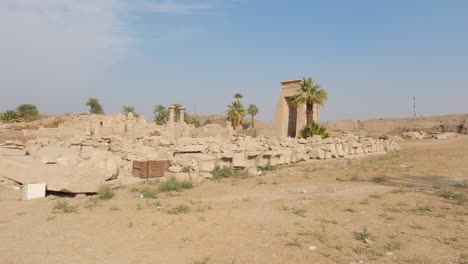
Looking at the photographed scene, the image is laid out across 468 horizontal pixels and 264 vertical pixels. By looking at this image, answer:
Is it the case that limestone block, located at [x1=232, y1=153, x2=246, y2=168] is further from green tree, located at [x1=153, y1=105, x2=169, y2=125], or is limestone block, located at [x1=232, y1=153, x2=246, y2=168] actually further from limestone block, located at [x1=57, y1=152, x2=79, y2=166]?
green tree, located at [x1=153, y1=105, x2=169, y2=125]

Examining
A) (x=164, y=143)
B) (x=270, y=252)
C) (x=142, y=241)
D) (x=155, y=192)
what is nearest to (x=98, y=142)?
(x=164, y=143)

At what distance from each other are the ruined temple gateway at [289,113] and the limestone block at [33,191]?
21790mm

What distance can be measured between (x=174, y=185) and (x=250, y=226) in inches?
160

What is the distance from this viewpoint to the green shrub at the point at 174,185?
9211mm

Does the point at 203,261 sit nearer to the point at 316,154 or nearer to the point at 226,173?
the point at 226,173

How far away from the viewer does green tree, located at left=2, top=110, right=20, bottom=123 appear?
48616 mm

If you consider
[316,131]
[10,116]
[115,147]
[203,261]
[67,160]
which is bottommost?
[203,261]

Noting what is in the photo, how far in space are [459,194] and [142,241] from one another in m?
6.95

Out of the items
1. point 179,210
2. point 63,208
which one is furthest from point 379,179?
point 63,208

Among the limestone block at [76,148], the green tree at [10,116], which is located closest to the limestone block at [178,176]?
the limestone block at [76,148]

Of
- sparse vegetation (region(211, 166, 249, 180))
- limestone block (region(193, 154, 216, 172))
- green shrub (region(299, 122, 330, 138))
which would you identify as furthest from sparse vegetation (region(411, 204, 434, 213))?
green shrub (region(299, 122, 330, 138))

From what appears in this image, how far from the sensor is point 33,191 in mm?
7969

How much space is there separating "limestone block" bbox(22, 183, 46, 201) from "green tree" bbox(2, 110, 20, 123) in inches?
1876

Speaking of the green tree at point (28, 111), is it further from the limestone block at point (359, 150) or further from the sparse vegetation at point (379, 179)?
the sparse vegetation at point (379, 179)
